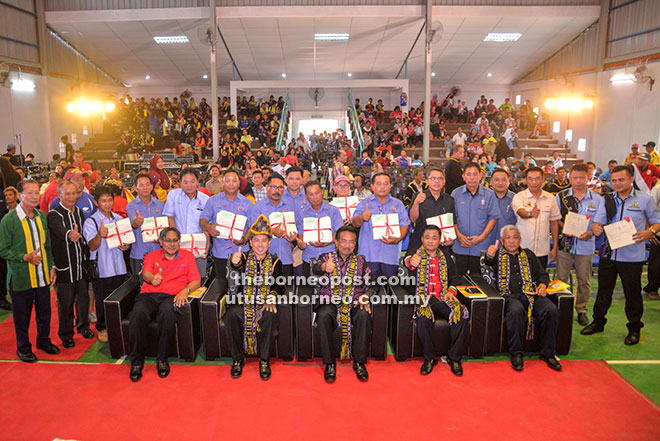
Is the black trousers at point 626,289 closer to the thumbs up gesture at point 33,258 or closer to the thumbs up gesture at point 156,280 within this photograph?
the thumbs up gesture at point 156,280

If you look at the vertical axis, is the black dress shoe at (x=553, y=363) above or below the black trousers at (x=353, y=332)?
below

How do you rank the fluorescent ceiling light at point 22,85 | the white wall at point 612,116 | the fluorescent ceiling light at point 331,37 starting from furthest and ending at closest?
the fluorescent ceiling light at point 331,37, the fluorescent ceiling light at point 22,85, the white wall at point 612,116

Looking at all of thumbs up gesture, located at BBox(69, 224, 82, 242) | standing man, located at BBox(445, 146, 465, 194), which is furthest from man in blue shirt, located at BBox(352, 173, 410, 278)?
thumbs up gesture, located at BBox(69, 224, 82, 242)

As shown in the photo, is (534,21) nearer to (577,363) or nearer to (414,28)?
(414,28)

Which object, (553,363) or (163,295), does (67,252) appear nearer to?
(163,295)

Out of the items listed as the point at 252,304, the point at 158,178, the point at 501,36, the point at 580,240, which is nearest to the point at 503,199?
the point at 580,240

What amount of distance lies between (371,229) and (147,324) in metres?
2.28

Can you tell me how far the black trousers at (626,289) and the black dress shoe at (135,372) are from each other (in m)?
4.55

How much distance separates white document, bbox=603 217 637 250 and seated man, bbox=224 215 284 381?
10.7 ft

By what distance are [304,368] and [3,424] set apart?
2292 millimetres

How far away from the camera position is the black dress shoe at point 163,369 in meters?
3.93

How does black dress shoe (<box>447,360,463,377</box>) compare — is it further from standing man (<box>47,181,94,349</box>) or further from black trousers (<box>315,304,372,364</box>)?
standing man (<box>47,181,94,349</box>)

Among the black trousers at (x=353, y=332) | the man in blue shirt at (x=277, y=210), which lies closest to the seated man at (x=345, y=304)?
the black trousers at (x=353, y=332)

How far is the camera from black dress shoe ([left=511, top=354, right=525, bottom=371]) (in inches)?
158
